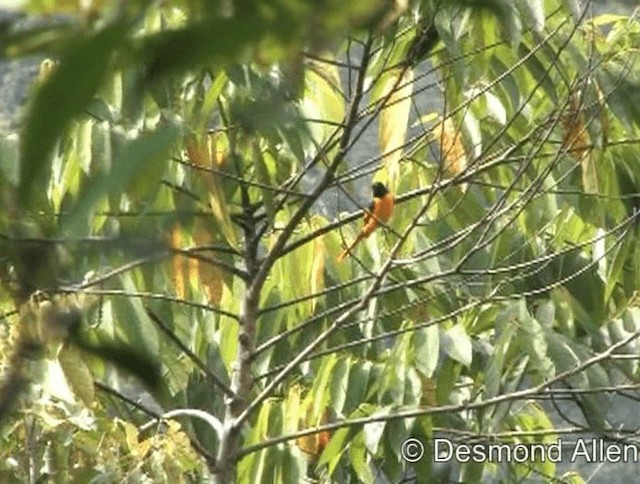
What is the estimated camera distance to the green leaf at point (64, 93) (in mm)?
303

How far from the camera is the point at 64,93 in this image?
0.30 meters

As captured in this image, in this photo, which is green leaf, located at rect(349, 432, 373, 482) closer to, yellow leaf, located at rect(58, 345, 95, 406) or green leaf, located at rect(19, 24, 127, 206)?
yellow leaf, located at rect(58, 345, 95, 406)

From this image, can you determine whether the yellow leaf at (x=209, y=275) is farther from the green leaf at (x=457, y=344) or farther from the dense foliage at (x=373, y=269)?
the green leaf at (x=457, y=344)

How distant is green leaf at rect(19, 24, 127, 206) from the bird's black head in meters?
1.90

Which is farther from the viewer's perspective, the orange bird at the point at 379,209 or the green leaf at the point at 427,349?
the green leaf at the point at 427,349

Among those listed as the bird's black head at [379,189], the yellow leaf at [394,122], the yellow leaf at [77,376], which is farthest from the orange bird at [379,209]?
the yellow leaf at [77,376]

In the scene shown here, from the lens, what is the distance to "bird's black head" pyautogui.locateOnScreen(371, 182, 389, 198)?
2205 mm

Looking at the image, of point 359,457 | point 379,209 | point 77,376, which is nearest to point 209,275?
point 379,209

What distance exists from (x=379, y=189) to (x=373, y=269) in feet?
1.19

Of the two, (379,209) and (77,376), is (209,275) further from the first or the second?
(77,376)

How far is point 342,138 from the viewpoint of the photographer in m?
1.94

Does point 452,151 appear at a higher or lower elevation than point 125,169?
higher

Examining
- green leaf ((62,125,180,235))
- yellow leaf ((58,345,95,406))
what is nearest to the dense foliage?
yellow leaf ((58,345,95,406))

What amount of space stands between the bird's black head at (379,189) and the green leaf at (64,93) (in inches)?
74.7
